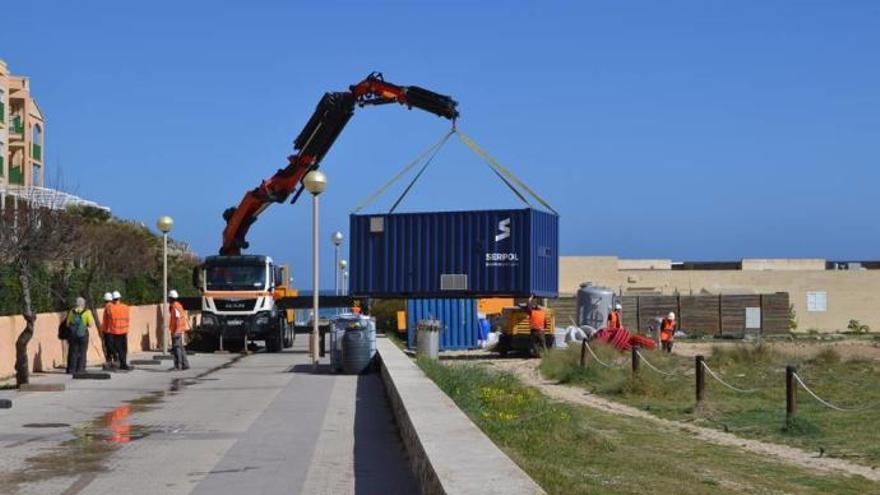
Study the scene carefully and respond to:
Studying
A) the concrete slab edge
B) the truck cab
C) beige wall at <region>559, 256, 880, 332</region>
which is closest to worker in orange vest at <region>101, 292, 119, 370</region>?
the truck cab

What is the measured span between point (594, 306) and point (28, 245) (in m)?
24.9

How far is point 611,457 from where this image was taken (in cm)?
1313

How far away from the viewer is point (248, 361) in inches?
1196

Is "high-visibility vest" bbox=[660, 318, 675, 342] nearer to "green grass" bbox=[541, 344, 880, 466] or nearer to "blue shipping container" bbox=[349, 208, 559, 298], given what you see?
"green grass" bbox=[541, 344, 880, 466]

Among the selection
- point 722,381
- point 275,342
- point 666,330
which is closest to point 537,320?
point 666,330

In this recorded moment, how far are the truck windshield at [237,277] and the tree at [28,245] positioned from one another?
34.0 feet

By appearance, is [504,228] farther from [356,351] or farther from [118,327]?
[118,327]

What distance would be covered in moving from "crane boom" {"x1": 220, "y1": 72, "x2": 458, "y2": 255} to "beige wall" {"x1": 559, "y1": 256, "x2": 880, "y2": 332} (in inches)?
1520

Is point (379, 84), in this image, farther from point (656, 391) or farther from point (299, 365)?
point (656, 391)

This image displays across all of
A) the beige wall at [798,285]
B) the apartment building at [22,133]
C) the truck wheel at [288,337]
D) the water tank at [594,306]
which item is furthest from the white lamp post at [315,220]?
the beige wall at [798,285]

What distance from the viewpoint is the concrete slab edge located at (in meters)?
6.90

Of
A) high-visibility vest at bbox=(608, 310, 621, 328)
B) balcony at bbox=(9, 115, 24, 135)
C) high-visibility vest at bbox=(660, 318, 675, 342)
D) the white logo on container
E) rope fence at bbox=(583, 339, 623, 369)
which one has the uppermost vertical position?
balcony at bbox=(9, 115, 24, 135)

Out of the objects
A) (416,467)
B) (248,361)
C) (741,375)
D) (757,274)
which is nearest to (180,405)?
(416,467)

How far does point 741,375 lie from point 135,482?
70.4 feet
